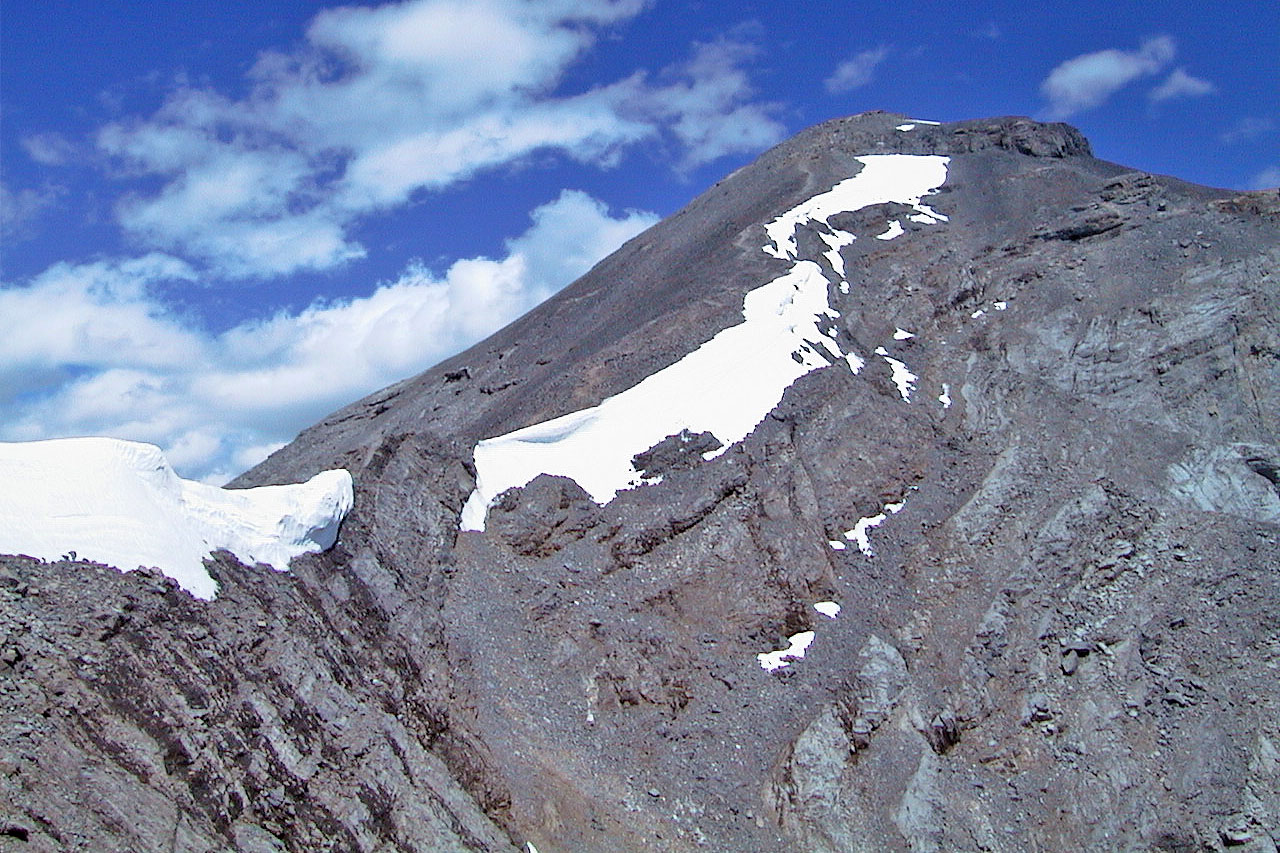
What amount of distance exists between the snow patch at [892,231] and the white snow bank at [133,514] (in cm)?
2234

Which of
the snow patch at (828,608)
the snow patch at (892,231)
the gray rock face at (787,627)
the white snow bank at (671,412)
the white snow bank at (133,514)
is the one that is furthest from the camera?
the snow patch at (892,231)

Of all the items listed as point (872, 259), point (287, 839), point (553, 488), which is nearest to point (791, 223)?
point (872, 259)

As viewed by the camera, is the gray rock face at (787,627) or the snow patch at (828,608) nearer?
the gray rock face at (787,627)

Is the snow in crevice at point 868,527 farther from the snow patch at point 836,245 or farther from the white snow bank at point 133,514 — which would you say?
the white snow bank at point 133,514

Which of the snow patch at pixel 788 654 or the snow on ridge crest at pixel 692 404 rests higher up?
the snow on ridge crest at pixel 692 404

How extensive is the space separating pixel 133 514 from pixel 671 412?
12.9 metres

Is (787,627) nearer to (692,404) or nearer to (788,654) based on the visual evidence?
(788,654)

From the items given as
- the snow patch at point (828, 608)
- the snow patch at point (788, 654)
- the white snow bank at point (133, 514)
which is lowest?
the snow patch at point (788, 654)

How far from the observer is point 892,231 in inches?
1379

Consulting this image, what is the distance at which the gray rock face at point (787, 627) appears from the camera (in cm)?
1381

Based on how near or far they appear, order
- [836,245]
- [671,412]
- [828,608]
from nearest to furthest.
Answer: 1. [828,608]
2. [671,412]
3. [836,245]

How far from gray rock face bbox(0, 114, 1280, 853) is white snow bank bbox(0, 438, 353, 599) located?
62cm

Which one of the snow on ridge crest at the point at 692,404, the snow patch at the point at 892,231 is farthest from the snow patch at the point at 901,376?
the snow patch at the point at 892,231

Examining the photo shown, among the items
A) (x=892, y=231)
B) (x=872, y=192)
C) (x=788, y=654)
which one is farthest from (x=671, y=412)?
(x=872, y=192)
